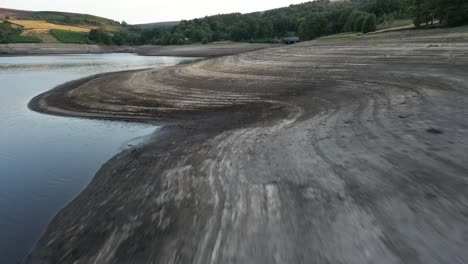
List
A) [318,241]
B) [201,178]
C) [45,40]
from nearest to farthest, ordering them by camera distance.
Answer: [318,241] < [201,178] < [45,40]

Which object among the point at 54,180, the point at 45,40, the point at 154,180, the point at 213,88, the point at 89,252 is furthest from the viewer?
the point at 45,40

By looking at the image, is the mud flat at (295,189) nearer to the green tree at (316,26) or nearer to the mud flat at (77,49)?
the green tree at (316,26)

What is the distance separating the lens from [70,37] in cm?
14650

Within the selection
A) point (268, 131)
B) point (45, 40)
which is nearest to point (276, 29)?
point (45, 40)

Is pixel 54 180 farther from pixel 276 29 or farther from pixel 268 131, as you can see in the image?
pixel 276 29

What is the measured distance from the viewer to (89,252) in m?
5.24

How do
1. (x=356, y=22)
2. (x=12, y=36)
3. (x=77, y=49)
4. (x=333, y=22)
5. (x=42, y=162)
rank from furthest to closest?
(x=77, y=49), (x=12, y=36), (x=333, y=22), (x=356, y=22), (x=42, y=162)

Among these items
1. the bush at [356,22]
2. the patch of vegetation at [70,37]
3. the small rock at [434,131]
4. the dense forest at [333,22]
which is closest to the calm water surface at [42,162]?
the small rock at [434,131]

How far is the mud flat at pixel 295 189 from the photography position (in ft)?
13.3

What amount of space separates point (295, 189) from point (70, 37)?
168m

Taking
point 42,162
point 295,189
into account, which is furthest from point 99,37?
point 295,189

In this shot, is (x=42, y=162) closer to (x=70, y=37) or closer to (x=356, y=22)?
(x=356, y=22)

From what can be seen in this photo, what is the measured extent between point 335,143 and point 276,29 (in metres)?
136

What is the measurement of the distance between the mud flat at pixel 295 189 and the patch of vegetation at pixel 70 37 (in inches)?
6049
